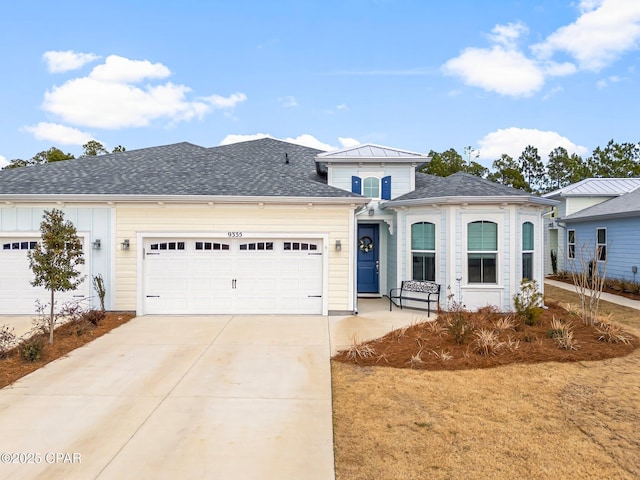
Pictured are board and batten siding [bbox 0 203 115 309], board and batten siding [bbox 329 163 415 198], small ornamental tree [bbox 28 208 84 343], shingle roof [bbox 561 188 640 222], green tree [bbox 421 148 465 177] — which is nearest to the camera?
small ornamental tree [bbox 28 208 84 343]

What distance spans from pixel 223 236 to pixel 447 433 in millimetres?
7323

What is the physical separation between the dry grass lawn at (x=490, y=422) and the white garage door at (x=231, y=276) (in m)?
3.96

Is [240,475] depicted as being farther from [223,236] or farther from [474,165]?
[474,165]

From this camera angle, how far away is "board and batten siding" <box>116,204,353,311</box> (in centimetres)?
990

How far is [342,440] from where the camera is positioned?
3932mm

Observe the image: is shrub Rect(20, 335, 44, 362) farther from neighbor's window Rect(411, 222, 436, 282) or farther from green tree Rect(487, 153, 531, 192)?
green tree Rect(487, 153, 531, 192)

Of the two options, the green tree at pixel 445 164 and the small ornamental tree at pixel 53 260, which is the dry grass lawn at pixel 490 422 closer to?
the small ornamental tree at pixel 53 260

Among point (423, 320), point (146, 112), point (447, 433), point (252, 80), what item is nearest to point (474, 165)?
point (252, 80)

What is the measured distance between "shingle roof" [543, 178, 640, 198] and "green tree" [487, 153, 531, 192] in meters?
12.9

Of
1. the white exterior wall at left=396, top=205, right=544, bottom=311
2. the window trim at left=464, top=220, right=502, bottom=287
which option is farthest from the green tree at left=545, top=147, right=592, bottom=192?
the window trim at left=464, top=220, right=502, bottom=287

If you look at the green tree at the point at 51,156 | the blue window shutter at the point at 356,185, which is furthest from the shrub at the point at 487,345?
the green tree at the point at 51,156

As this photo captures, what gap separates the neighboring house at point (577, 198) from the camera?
63.7 ft

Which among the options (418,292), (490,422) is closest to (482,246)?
(418,292)

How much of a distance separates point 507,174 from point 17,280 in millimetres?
35714
